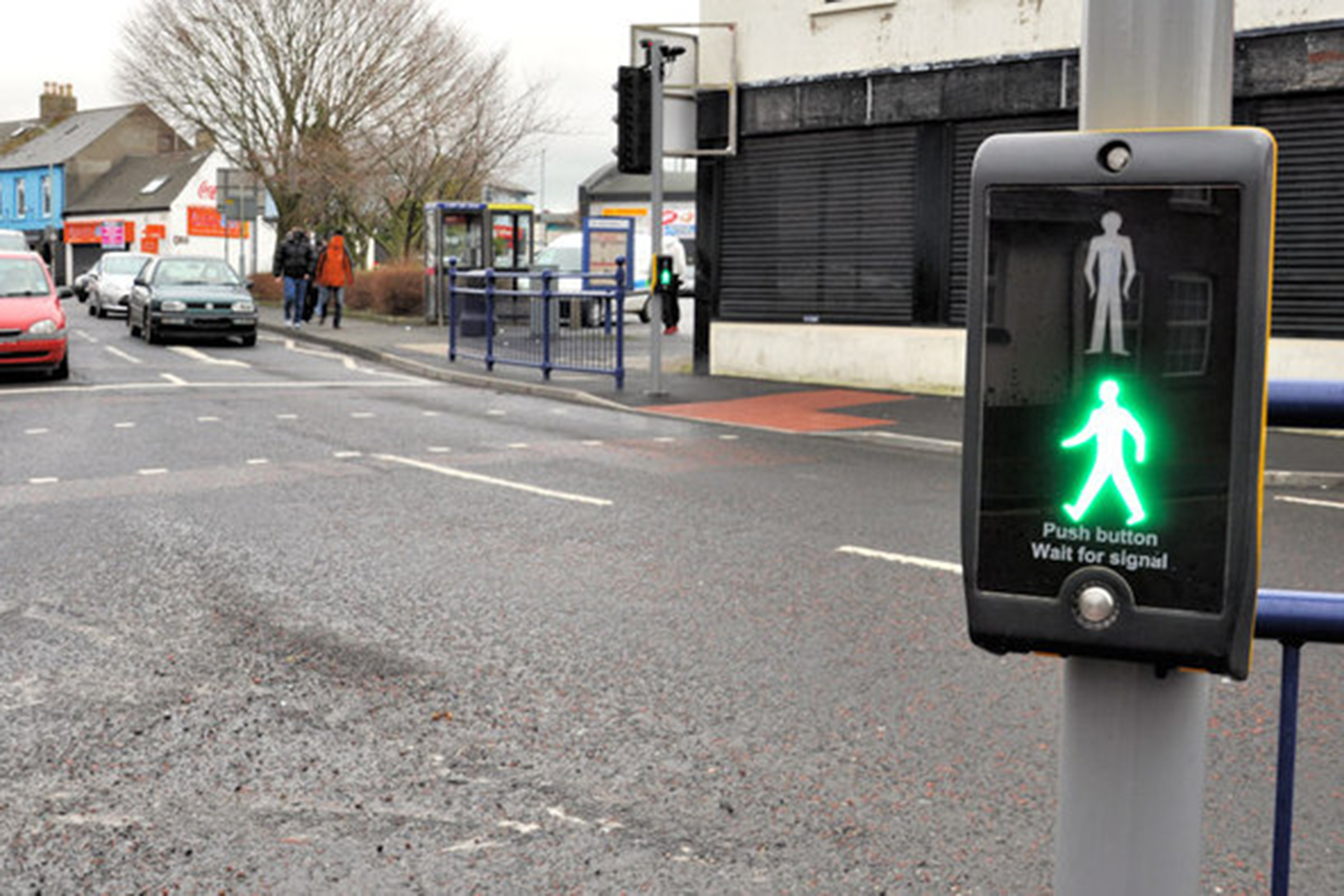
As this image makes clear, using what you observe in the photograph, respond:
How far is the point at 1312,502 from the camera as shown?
10336 mm

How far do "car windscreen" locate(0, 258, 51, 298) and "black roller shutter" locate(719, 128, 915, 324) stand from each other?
8879mm

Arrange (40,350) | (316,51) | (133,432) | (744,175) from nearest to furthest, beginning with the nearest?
(133,432)
(40,350)
(744,175)
(316,51)

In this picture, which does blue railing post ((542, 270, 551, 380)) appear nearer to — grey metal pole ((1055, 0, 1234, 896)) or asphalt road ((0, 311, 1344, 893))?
asphalt road ((0, 311, 1344, 893))

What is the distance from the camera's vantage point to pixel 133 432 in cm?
1370

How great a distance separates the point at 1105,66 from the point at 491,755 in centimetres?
360

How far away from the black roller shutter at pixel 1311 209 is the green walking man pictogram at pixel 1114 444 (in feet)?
46.5

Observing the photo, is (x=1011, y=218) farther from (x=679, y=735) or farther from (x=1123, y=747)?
(x=679, y=735)

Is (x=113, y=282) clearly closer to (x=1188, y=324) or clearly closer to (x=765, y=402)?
(x=765, y=402)

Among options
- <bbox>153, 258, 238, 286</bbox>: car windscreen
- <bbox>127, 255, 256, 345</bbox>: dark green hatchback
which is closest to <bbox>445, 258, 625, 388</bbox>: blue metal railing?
<bbox>127, 255, 256, 345</bbox>: dark green hatchback

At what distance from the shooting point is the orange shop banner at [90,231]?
2746 inches

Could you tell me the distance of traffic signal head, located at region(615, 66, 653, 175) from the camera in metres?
16.8

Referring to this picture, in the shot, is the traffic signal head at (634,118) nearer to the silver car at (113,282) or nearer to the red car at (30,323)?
the red car at (30,323)

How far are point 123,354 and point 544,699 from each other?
20.0m

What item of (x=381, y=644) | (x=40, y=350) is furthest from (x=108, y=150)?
(x=381, y=644)
